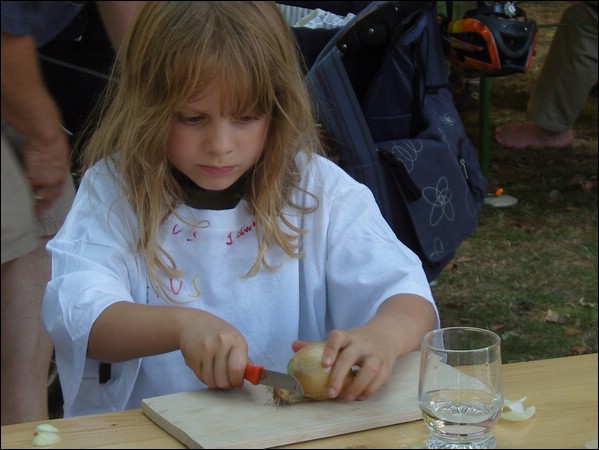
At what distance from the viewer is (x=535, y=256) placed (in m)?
3.29

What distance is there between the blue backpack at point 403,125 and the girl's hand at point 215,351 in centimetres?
85

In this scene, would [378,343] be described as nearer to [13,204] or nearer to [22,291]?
[22,291]

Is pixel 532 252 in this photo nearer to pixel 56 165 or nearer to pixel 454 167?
pixel 454 167

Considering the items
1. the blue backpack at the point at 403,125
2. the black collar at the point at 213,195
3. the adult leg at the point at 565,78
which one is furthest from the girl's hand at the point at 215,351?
the adult leg at the point at 565,78

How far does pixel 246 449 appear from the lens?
0.82 m

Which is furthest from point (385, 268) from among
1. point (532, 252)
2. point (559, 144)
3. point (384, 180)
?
point (559, 144)

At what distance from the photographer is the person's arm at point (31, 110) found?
2.10 feet

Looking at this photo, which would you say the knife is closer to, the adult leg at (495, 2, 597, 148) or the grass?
the grass

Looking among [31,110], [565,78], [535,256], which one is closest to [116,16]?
[31,110]

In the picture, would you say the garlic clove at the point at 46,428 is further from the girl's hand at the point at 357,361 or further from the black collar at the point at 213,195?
the black collar at the point at 213,195

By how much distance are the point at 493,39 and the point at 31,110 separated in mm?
2253

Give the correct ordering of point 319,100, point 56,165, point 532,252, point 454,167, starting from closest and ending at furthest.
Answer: point 56,165, point 319,100, point 454,167, point 532,252

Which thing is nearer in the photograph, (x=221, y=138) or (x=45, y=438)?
(x=45, y=438)

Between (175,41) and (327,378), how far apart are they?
0.36 metres
